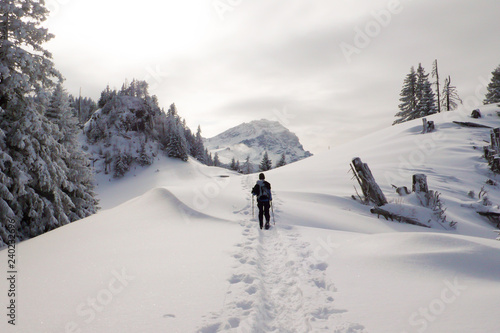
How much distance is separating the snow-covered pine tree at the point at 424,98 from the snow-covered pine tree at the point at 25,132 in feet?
159

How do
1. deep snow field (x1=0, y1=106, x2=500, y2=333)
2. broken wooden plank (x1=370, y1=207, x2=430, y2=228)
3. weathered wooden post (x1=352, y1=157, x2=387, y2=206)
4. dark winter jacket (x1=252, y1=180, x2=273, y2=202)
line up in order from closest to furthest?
deep snow field (x1=0, y1=106, x2=500, y2=333) < dark winter jacket (x1=252, y1=180, x2=273, y2=202) < broken wooden plank (x1=370, y1=207, x2=430, y2=228) < weathered wooden post (x1=352, y1=157, x2=387, y2=206)

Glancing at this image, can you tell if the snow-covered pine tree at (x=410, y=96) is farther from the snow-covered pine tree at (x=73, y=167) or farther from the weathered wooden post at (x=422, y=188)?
the snow-covered pine tree at (x=73, y=167)

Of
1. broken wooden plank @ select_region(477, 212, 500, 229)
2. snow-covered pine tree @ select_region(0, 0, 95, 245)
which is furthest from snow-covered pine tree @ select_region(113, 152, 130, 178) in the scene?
broken wooden plank @ select_region(477, 212, 500, 229)

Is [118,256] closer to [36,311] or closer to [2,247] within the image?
[36,311]

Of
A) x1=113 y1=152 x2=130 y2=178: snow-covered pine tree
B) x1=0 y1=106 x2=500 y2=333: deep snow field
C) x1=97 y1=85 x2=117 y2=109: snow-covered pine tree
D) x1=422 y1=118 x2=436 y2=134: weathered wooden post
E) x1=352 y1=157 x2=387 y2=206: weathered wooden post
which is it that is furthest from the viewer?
x1=97 y1=85 x2=117 y2=109: snow-covered pine tree

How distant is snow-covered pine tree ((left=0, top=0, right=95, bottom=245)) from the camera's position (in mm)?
7504

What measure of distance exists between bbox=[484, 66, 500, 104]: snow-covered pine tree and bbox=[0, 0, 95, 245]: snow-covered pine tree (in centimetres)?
5623

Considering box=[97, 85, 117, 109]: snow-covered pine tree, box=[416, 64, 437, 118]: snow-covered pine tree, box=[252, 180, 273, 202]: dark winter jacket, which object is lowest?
box=[252, 180, 273, 202]: dark winter jacket

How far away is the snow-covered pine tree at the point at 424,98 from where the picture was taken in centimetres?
3934

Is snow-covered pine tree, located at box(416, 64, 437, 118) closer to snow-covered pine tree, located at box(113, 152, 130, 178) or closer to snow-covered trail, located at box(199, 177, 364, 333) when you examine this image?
snow-covered trail, located at box(199, 177, 364, 333)

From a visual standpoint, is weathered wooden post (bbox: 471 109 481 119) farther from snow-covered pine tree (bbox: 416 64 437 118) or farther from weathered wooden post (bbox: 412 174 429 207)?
weathered wooden post (bbox: 412 174 429 207)

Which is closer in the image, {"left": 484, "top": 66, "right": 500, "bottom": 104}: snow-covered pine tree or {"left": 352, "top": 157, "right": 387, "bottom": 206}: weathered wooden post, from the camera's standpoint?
{"left": 352, "top": 157, "right": 387, "bottom": 206}: weathered wooden post

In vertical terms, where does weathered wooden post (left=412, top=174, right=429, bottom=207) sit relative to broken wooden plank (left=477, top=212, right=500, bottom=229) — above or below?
above

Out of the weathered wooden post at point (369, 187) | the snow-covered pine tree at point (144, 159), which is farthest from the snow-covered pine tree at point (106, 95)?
the weathered wooden post at point (369, 187)
